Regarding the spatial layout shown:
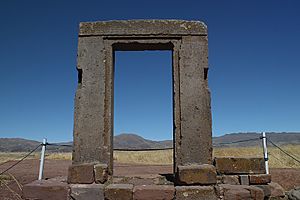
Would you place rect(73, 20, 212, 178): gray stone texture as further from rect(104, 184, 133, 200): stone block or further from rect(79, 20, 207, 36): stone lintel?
rect(104, 184, 133, 200): stone block

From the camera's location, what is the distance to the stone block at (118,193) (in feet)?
16.4

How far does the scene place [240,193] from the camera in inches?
201

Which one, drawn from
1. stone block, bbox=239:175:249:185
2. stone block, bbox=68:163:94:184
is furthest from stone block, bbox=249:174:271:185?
stone block, bbox=68:163:94:184

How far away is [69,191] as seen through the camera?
17.0 ft

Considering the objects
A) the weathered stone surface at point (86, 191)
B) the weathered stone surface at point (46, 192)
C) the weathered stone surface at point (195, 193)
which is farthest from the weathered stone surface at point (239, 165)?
the weathered stone surface at point (46, 192)

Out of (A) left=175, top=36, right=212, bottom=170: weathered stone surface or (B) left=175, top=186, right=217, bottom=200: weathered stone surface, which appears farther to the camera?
(A) left=175, top=36, right=212, bottom=170: weathered stone surface

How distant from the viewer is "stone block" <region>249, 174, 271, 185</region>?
5.87 meters

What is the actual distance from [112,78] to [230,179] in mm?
2884

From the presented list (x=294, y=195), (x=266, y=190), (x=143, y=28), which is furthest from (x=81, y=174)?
(x=294, y=195)

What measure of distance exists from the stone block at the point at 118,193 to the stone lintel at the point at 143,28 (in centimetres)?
275

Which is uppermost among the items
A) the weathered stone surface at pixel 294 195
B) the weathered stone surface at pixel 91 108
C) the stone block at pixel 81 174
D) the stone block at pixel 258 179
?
the weathered stone surface at pixel 91 108

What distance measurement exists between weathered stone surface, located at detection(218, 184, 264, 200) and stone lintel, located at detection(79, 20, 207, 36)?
2.80 metres

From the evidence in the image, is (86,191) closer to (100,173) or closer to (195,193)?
(100,173)

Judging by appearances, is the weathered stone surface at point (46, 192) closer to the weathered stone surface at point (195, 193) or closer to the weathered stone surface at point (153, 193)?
the weathered stone surface at point (153, 193)
